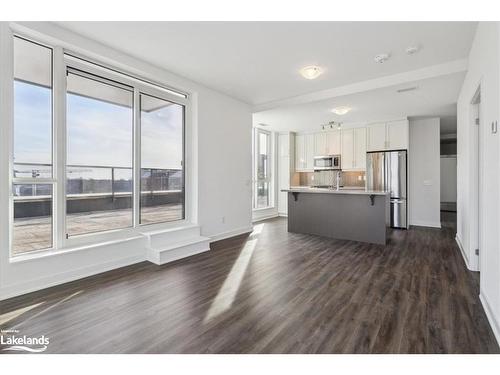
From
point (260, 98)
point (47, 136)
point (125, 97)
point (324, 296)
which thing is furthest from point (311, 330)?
point (260, 98)

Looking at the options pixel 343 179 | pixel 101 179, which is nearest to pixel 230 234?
pixel 101 179

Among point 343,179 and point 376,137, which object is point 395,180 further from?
point 343,179

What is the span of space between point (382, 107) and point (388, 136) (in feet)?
4.01

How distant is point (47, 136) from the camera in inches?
115

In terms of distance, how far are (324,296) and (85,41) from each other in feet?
12.8

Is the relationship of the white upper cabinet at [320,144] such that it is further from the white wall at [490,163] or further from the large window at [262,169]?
the white wall at [490,163]

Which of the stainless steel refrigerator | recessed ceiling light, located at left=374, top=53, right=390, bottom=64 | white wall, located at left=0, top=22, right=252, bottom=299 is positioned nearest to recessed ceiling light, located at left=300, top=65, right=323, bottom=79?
recessed ceiling light, located at left=374, top=53, right=390, bottom=64

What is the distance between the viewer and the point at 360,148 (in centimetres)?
691

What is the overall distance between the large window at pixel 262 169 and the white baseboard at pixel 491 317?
18.4 ft

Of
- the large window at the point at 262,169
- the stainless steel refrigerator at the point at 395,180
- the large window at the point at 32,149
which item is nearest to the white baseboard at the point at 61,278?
the large window at the point at 32,149

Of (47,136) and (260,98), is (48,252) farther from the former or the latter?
(260,98)

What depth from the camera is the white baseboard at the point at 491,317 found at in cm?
183

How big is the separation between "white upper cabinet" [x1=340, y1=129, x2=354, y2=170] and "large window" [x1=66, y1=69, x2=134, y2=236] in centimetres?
558

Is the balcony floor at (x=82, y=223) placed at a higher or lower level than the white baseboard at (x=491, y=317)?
higher
